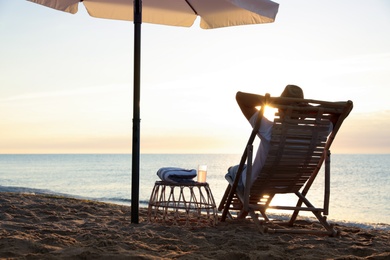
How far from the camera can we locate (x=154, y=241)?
3895 mm

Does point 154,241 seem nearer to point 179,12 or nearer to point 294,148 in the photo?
point 294,148

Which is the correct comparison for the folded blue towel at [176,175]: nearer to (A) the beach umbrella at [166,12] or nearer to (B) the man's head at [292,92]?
(A) the beach umbrella at [166,12]

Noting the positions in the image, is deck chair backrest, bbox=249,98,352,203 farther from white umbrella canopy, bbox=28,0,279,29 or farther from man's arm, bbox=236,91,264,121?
white umbrella canopy, bbox=28,0,279,29

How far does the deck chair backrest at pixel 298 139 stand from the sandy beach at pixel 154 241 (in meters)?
0.57

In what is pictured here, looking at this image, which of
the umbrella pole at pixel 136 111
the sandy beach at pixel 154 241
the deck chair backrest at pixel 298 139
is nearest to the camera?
the sandy beach at pixel 154 241

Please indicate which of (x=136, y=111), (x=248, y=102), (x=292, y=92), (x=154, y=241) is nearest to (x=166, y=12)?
(x=136, y=111)

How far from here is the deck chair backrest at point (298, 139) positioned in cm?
458

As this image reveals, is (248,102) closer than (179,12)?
Yes

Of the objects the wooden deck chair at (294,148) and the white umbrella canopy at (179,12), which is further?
the white umbrella canopy at (179,12)

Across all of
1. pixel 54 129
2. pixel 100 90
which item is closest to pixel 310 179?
pixel 100 90

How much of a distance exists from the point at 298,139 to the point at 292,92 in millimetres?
438

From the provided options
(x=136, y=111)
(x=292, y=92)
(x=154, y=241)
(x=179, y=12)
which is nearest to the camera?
(x=154, y=241)

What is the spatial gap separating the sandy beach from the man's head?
1277 mm

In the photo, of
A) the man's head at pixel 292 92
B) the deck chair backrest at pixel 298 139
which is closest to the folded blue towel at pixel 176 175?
the deck chair backrest at pixel 298 139
